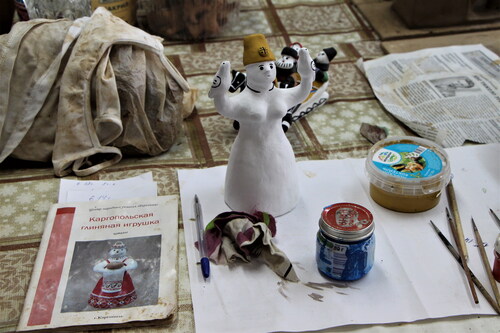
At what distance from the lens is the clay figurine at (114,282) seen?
0.88 meters

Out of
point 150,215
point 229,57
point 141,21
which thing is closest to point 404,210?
point 150,215

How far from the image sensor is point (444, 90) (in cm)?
141

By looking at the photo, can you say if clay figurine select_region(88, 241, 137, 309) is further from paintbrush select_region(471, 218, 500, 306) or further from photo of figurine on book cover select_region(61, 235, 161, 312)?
paintbrush select_region(471, 218, 500, 306)

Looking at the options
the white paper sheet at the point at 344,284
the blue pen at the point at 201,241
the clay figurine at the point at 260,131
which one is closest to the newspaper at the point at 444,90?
the white paper sheet at the point at 344,284

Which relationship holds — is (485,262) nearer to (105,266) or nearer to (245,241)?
(245,241)

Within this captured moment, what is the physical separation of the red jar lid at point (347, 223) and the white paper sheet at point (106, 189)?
1.16 ft

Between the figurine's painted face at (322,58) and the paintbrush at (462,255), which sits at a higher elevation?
the figurine's painted face at (322,58)

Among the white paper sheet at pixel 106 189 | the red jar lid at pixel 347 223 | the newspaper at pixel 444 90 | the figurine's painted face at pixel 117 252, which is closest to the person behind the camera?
the red jar lid at pixel 347 223

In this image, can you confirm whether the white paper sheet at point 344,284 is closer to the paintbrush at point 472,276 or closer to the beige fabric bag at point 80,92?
the paintbrush at point 472,276

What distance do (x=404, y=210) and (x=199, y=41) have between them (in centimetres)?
85

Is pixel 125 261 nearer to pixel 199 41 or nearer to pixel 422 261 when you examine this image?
pixel 422 261

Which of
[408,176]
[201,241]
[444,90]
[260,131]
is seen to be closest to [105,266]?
[201,241]

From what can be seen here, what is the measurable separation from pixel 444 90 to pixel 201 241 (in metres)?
0.72

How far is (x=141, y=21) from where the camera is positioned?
1737 millimetres
